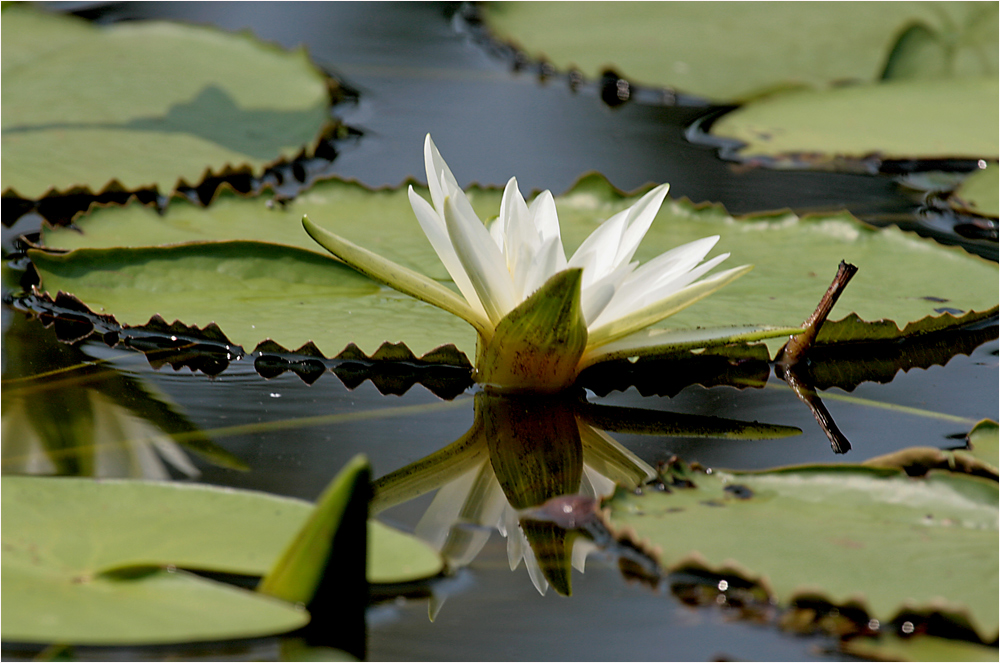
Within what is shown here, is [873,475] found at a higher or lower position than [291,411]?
higher

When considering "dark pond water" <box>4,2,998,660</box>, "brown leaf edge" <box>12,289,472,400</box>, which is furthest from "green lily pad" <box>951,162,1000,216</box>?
"brown leaf edge" <box>12,289,472,400</box>

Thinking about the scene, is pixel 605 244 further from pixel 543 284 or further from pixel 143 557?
pixel 143 557

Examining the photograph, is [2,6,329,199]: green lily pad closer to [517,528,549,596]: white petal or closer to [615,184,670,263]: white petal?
[615,184,670,263]: white petal

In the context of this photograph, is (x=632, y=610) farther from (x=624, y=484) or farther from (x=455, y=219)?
(x=455, y=219)

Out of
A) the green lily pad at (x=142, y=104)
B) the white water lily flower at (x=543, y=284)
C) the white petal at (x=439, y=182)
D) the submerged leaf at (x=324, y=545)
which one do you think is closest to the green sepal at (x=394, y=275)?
the white water lily flower at (x=543, y=284)

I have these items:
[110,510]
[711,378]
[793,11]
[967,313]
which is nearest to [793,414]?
[711,378]

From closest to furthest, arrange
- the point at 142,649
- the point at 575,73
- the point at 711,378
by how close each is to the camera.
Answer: the point at 142,649, the point at 711,378, the point at 575,73
